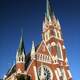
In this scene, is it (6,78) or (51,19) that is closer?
(6,78)

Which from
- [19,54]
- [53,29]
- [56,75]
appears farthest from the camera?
[53,29]

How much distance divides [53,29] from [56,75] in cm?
1283

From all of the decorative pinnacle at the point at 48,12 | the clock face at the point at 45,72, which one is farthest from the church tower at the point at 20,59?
the decorative pinnacle at the point at 48,12

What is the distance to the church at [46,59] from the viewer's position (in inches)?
1770

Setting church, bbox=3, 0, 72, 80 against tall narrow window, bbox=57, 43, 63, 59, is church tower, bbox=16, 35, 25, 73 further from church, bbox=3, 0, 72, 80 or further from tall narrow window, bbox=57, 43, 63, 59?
tall narrow window, bbox=57, 43, 63, 59

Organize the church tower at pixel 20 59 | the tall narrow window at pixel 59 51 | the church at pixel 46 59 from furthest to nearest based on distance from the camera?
the tall narrow window at pixel 59 51 → the church at pixel 46 59 → the church tower at pixel 20 59

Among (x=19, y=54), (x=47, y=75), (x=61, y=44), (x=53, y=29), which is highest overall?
(x=53, y=29)

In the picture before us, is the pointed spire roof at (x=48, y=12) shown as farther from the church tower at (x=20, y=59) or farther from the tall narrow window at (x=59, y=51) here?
the church tower at (x=20, y=59)

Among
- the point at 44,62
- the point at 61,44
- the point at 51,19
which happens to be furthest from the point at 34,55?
the point at 51,19

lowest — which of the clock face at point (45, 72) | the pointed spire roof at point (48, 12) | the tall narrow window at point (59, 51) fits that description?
the clock face at point (45, 72)

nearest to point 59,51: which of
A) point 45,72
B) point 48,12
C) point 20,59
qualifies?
point 45,72

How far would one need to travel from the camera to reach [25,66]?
45781 millimetres

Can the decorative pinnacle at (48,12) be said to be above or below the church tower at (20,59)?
above

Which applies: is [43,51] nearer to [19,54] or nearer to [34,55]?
[34,55]
